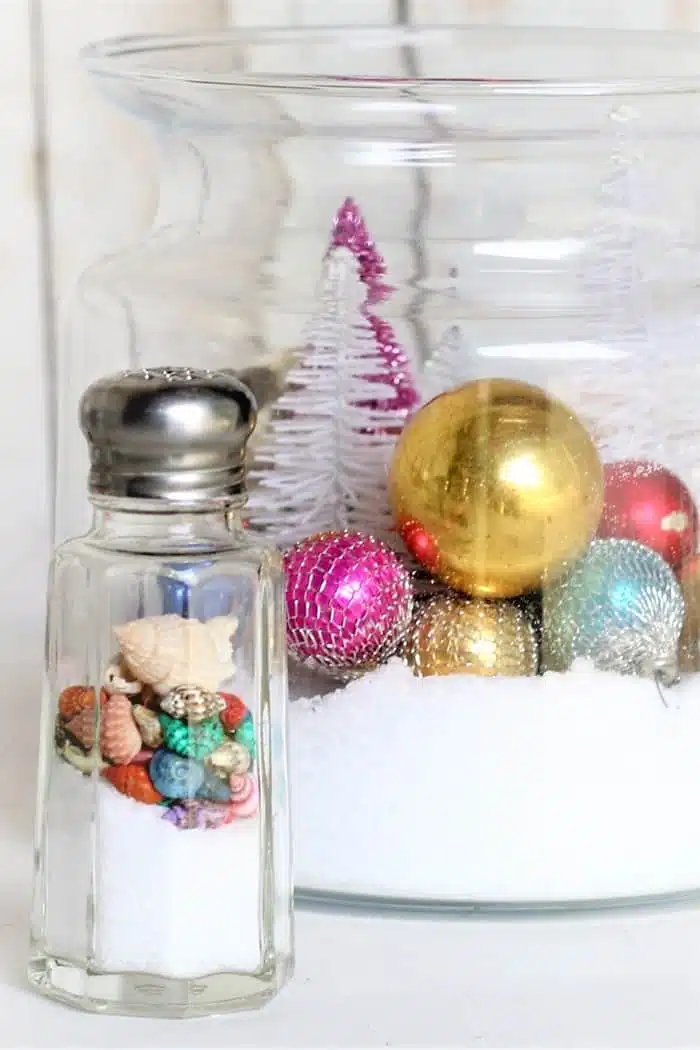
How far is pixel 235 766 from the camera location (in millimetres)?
514

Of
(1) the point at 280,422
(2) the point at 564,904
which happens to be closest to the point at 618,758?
(2) the point at 564,904

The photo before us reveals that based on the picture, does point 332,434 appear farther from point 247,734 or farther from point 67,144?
point 67,144

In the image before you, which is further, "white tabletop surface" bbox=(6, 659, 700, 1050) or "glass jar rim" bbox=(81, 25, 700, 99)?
"glass jar rim" bbox=(81, 25, 700, 99)

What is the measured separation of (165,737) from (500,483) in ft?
0.47

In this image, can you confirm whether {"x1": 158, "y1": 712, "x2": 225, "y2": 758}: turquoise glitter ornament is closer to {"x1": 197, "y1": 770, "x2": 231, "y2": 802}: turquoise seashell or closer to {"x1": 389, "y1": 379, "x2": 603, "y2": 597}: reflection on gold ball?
{"x1": 197, "y1": 770, "x2": 231, "y2": 802}: turquoise seashell

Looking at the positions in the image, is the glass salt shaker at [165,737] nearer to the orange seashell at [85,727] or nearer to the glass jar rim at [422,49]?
the orange seashell at [85,727]

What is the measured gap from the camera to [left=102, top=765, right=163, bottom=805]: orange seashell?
51 cm

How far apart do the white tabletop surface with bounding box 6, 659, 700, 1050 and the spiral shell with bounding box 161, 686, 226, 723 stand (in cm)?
10

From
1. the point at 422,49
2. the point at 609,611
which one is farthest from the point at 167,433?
the point at 422,49

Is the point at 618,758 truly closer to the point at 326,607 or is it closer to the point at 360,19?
the point at 326,607

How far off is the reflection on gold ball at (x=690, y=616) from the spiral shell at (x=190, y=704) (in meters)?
0.18

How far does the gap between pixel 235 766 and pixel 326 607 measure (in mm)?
69

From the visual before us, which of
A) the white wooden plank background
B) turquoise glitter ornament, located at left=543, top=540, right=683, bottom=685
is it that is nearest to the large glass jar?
turquoise glitter ornament, located at left=543, top=540, right=683, bottom=685

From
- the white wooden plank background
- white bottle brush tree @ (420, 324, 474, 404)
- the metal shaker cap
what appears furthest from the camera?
the white wooden plank background
